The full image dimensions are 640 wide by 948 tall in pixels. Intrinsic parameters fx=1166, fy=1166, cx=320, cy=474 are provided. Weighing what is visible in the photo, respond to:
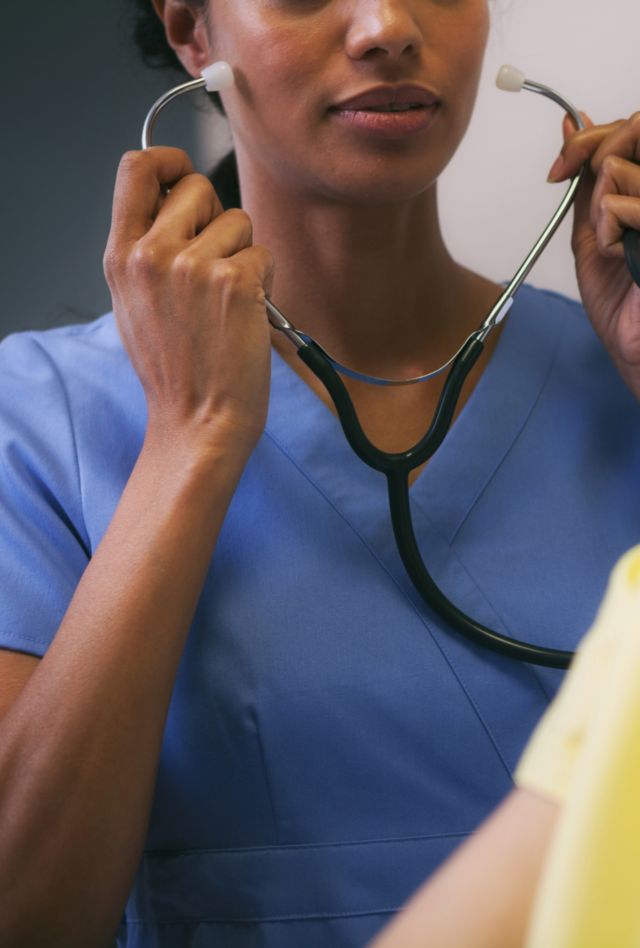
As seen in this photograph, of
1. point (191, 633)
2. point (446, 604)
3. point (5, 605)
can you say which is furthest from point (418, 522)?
point (5, 605)

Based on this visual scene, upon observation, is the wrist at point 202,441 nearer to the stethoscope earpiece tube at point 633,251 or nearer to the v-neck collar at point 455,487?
the v-neck collar at point 455,487

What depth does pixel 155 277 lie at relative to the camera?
2.77ft

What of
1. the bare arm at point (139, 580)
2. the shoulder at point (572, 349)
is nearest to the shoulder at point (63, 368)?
the bare arm at point (139, 580)

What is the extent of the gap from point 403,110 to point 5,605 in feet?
1.62

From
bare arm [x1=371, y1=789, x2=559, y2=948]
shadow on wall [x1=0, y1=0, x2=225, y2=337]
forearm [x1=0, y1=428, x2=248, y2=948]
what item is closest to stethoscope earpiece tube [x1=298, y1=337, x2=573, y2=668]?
forearm [x1=0, y1=428, x2=248, y2=948]

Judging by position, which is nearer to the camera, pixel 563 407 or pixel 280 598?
pixel 280 598

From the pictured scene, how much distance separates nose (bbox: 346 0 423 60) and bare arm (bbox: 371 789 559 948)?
0.68 m

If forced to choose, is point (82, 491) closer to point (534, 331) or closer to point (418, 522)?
point (418, 522)

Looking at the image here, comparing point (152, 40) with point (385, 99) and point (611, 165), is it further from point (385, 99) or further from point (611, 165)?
point (611, 165)

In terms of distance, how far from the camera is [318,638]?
860 millimetres

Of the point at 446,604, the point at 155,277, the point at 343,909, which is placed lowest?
the point at 343,909

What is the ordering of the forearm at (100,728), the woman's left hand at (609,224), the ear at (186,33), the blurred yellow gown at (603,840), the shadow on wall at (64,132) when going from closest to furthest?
the blurred yellow gown at (603,840) → the forearm at (100,728) → the woman's left hand at (609,224) → the ear at (186,33) → the shadow on wall at (64,132)

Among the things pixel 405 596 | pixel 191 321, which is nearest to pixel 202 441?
pixel 191 321

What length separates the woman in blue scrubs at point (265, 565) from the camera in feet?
2.55
